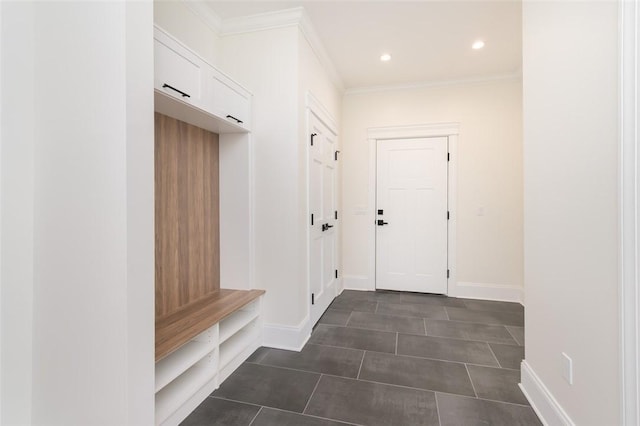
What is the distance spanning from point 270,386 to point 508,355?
1.82m

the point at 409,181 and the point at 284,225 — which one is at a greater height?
the point at 409,181

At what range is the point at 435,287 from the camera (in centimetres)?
383

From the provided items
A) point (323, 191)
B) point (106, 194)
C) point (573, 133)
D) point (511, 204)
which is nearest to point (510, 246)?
point (511, 204)

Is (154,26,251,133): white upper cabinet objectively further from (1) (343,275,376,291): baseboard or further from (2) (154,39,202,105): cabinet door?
(1) (343,275,376,291): baseboard

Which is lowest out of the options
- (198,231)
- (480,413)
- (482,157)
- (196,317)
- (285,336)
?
(480,413)

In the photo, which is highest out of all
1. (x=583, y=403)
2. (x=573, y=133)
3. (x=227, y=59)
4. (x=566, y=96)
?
(x=227, y=59)

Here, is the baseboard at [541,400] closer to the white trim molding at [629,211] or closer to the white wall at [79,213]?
the white trim molding at [629,211]

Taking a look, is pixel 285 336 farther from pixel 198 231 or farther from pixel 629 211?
pixel 629 211

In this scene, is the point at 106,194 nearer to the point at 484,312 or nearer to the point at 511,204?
the point at 484,312

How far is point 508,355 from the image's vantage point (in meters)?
2.30

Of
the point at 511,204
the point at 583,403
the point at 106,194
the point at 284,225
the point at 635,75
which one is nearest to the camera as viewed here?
the point at 635,75

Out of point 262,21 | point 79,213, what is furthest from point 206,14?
point 79,213

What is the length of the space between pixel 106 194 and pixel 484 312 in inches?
138

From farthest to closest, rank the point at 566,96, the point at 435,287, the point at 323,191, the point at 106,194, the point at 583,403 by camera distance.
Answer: the point at 435,287
the point at 323,191
the point at 566,96
the point at 583,403
the point at 106,194
